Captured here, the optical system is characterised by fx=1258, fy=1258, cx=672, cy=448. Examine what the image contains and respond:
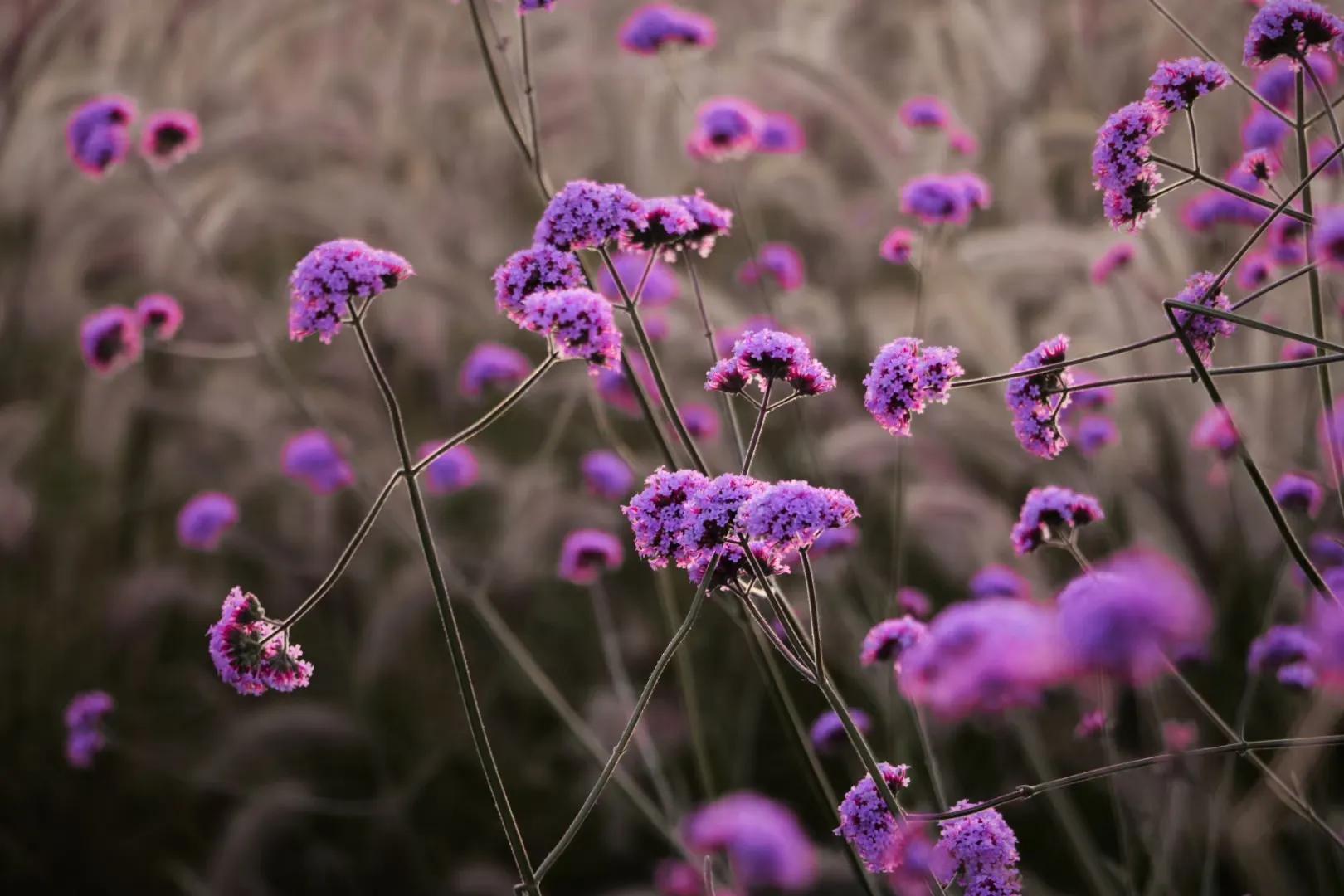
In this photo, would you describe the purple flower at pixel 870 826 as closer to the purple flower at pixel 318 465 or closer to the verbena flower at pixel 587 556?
the verbena flower at pixel 587 556

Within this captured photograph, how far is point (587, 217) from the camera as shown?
41.9 inches

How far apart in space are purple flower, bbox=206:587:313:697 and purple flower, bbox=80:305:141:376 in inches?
45.9

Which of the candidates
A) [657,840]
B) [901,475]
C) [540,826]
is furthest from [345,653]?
[901,475]

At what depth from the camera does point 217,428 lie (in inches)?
104

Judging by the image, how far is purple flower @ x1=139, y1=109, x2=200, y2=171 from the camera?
6.51ft

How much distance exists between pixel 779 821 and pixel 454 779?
4.59ft

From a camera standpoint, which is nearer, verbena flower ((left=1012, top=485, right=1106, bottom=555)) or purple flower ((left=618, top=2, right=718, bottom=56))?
verbena flower ((left=1012, top=485, right=1106, bottom=555))

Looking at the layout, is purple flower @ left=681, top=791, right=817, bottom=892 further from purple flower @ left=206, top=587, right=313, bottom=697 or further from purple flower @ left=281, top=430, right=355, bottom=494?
purple flower @ left=281, top=430, right=355, bottom=494

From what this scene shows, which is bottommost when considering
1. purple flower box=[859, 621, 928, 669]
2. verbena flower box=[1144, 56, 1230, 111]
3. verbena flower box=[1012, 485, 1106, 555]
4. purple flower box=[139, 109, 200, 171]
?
purple flower box=[859, 621, 928, 669]

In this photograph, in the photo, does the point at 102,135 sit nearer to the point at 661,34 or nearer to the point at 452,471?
the point at 452,471

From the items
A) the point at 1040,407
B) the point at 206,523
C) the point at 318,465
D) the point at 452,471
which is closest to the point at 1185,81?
the point at 1040,407

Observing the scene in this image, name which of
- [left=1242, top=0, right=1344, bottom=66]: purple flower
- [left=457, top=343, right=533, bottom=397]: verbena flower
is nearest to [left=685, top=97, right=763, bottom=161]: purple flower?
[left=457, top=343, right=533, bottom=397]: verbena flower

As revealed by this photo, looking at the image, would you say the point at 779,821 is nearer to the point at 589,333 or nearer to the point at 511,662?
the point at 589,333

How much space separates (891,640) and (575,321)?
1.47ft
